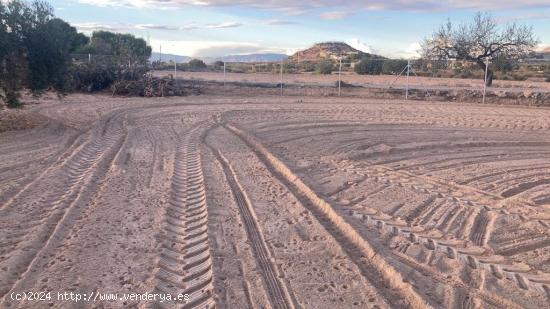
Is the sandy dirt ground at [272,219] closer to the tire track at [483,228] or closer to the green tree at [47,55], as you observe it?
the tire track at [483,228]

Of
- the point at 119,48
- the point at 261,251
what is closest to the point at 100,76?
the point at 119,48

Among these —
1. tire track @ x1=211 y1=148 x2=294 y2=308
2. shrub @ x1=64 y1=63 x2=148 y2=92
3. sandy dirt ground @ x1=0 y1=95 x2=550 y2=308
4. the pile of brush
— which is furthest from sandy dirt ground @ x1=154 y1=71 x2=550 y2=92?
tire track @ x1=211 y1=148 x2=294 y2=308

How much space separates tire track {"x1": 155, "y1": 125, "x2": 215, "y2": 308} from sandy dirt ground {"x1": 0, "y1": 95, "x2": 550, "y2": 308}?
→ 0.02m

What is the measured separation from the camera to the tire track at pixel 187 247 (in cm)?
491

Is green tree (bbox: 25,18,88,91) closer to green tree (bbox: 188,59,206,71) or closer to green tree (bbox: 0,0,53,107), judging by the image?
green tree (bbox: 0,0,53,107)

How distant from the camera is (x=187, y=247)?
593cm

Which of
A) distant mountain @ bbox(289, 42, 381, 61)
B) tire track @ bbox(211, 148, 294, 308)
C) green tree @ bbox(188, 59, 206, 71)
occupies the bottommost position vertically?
tire track @ bbox(211, 148, 294, 308)

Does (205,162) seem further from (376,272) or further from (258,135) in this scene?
(376,272)

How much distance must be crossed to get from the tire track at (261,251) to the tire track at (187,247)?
1.68 feet

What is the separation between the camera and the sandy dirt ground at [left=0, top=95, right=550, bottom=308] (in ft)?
16.4

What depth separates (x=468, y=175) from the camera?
10.0 metres

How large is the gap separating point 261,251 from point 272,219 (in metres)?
1.16

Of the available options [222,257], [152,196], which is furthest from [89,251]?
[152,196]

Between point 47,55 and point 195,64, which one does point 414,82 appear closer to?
point 195,64
